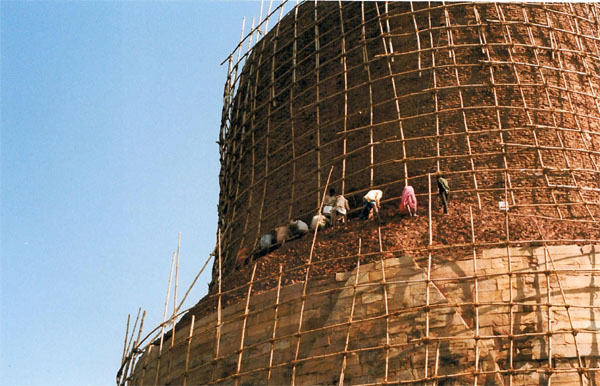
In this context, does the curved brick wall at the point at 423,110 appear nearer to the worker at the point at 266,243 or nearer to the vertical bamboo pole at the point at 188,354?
the worker at the point at 266,243

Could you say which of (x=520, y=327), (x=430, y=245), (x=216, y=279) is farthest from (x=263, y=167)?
(x=520, y=327)

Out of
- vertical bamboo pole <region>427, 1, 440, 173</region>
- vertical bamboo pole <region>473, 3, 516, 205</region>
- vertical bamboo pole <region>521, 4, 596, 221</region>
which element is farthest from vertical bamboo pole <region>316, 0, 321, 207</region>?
vertical bamboo pole <region>521, 4, 596, 221</region>

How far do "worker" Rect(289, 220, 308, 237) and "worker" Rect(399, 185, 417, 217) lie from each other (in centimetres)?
180

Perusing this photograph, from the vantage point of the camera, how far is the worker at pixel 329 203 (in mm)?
14734

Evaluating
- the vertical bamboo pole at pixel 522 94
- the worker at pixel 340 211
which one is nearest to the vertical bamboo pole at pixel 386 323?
the worker at pixel 340 211

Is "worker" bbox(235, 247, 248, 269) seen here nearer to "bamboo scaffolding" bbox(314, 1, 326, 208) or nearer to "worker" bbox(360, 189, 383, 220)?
"bamboo scaffolding" bbox(314, 1, 326, 208)

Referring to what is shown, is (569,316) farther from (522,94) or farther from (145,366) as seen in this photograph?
(145,366)

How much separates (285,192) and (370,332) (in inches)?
187

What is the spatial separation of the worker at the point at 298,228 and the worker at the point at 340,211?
0.56 m

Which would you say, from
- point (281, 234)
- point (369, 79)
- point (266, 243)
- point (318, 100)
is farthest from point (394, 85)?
point (266, 243)

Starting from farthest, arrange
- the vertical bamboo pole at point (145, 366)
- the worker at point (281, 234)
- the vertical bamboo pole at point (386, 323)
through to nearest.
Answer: the worker at point (281, 234), the vertical bamboo pole at point (145, 366), the vertical bamboo pole at point (386, 323)

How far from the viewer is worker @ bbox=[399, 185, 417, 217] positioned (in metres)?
13.7

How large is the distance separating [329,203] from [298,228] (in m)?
0.62

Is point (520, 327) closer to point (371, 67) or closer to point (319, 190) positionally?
point (319, 190)
